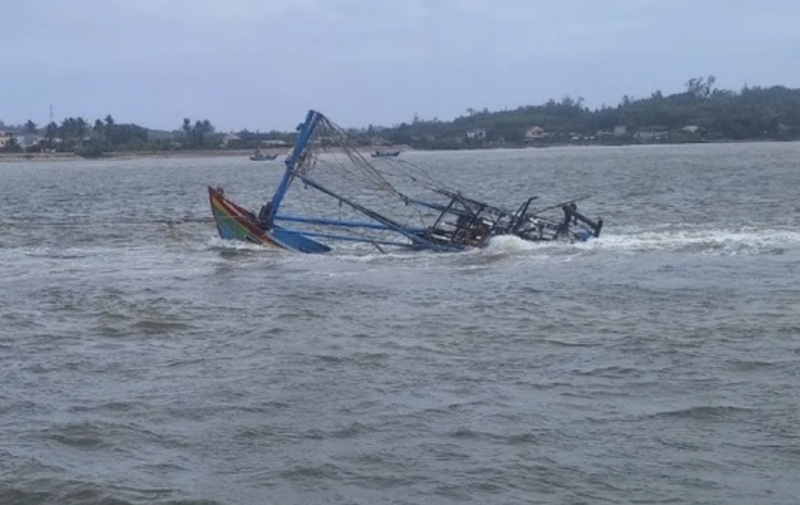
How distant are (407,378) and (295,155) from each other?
15189 millimetres

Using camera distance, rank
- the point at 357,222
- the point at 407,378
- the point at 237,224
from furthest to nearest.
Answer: the point at 237,224 < the point at 357,222 < the point at 407,378

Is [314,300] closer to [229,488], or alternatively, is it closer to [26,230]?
[229,488]

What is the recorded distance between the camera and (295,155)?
27.9 meters

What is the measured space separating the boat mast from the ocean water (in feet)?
5.90

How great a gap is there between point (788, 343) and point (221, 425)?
7536mm

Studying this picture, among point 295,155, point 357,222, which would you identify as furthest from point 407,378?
point 295,155

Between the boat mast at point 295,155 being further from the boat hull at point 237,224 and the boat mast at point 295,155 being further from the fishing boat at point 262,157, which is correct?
the fishing boat at point 262,157

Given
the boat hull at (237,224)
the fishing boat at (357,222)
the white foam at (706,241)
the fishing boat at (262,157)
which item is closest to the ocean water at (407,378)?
the white foam at (706,241)

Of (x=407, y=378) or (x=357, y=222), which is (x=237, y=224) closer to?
(x=357, y=222)

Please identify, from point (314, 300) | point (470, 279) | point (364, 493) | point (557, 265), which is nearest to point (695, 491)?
point (364, 493)

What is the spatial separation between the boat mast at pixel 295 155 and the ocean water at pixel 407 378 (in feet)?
5.90

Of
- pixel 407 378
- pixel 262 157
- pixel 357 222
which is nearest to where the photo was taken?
pixel 407 378

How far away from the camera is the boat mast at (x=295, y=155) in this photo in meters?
27.7

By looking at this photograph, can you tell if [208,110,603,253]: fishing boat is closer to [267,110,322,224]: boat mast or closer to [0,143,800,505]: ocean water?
[267,110,322,224]: boat mast
